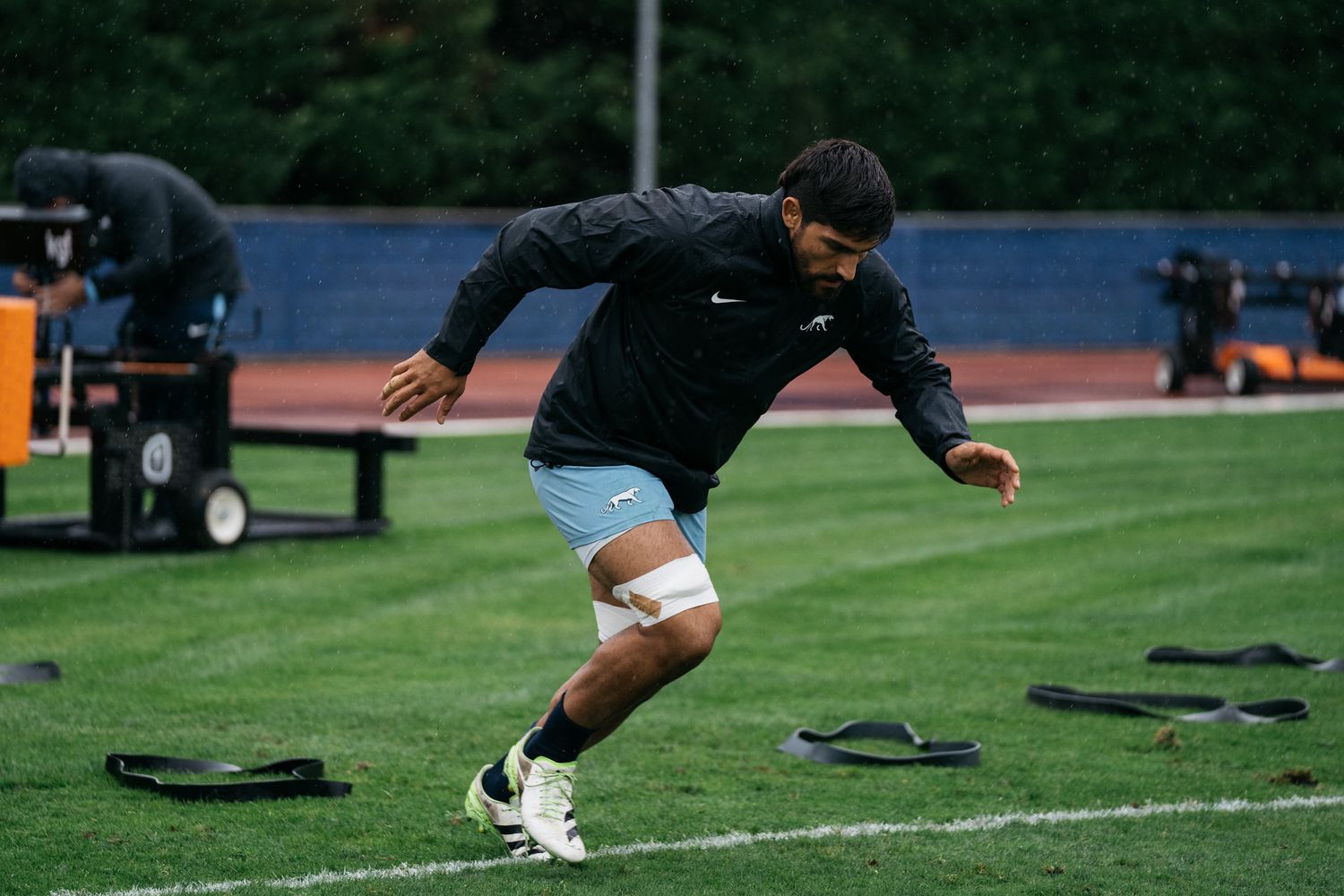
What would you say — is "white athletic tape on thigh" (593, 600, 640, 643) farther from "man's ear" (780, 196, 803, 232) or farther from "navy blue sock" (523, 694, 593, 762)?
"man's ear" (780, 196, 803, 232)

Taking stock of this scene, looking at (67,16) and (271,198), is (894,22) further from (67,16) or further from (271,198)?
(67,16)

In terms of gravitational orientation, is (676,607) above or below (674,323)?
below

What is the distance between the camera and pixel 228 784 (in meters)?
5.39

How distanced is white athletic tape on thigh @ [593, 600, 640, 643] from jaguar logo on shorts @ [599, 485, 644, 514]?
270mm

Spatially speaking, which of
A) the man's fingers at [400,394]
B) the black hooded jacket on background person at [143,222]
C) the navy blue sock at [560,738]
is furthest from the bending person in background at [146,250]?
the navy blue sock at [560,738]

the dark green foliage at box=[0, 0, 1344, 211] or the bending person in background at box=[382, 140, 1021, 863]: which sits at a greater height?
the dark green foliage at box=[0, 0, 1344, 211]

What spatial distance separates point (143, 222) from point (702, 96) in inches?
1080

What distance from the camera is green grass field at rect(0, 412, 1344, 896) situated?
491 centimetres

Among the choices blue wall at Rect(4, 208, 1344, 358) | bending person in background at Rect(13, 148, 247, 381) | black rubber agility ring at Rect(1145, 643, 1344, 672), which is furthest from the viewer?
blue wall at Rect(4, 208, 1344, 358)

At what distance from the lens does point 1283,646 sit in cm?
766

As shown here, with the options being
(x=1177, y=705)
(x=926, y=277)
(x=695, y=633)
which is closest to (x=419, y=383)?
(x=695, y=633)

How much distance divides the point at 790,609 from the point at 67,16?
24743mm

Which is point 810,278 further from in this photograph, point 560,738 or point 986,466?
point 560,738

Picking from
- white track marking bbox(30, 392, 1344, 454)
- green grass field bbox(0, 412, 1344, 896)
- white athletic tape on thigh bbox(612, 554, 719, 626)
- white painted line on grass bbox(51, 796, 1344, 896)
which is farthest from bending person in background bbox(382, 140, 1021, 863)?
white track marking bbox(30, 392, 1344, 454)
